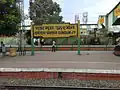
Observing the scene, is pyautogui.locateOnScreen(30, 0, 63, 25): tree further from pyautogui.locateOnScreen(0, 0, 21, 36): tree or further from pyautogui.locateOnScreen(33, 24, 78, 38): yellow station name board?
pyautogui.locateOnScreen(0, 0, 21, 36): tree

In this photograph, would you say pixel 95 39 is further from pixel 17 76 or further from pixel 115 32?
pixel 17 76

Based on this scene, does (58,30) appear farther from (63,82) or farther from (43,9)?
(43,9)

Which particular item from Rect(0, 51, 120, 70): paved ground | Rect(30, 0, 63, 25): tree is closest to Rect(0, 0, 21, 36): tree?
Rect(0, 51, 120, 70): paved ground

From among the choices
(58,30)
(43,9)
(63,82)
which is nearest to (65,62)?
(58,30)

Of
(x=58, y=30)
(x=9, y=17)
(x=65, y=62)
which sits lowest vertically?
(x=65, y=62)

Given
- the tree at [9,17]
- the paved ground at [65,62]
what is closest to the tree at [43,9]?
the tree at [9,17]

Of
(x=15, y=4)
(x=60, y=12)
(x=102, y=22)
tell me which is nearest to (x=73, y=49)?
(x=15, y=4)

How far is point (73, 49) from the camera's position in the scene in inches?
1532

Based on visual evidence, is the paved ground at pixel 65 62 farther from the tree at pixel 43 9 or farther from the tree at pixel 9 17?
the tree at pixel 43 9

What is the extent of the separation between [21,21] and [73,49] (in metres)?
10.5

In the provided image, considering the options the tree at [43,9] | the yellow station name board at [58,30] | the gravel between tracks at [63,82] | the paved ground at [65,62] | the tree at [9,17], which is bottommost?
the paved ground at [65,62]

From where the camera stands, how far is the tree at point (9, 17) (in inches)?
1073

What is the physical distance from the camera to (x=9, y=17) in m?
27.3

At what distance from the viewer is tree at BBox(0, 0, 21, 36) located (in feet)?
89.5
